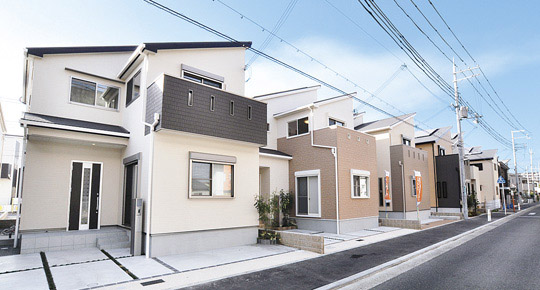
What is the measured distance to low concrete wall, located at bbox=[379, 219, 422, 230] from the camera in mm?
14355

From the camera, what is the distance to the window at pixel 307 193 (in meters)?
13.7

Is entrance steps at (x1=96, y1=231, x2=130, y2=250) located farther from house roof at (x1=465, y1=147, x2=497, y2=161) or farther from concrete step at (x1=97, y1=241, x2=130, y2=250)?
house roof at (x1=465, y1=147, x2=497, y2=161)

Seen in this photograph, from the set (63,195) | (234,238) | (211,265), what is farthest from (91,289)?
(63,195)

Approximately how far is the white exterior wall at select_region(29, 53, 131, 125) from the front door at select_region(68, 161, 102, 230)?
5.95ft

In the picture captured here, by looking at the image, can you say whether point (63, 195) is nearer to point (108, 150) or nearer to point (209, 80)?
point (108, 150)

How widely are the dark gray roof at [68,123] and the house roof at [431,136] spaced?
22.7 m

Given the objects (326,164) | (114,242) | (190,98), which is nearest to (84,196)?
(114,242)

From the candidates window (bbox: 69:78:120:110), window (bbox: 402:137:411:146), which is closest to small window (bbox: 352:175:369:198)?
window (bbox: 402:137:411:146)

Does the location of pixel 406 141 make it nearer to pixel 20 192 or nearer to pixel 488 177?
pixel 488 177

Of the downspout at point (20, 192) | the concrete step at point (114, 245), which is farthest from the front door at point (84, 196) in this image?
the concrete step at point (114, 245)

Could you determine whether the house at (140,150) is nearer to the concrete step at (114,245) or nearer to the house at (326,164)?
the concrete step at (114,245)

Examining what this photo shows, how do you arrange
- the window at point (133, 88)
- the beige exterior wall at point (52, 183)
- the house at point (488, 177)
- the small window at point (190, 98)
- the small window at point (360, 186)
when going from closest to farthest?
1. the small window at point (190, 98)
2. the beige exterior wall at point (52, 183)
3. the window at point (133, 88)
4. the small window at point (360, 186)
5. the house at point (488, 177)

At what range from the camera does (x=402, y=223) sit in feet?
48.8

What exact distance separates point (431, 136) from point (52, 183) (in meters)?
26.7
